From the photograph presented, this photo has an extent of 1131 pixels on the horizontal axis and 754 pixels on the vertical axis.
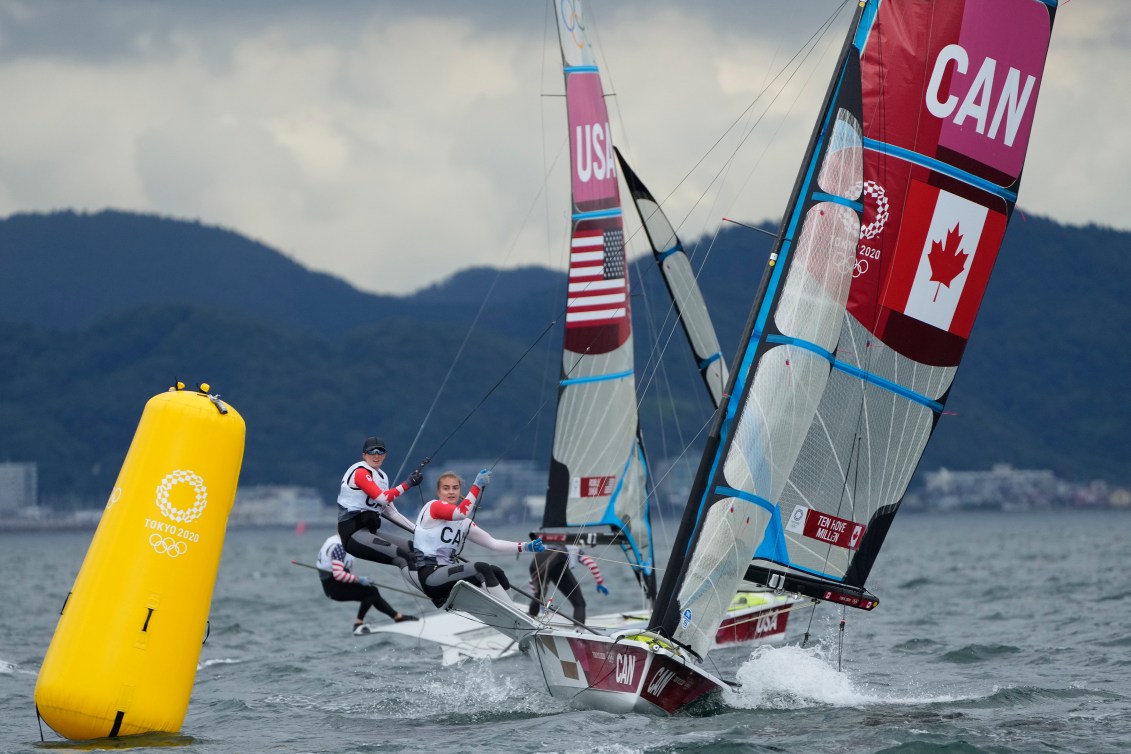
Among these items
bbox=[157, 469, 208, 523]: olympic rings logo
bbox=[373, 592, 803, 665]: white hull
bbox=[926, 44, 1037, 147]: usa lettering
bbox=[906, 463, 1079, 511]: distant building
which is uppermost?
bbox=[926, 44, 1037, 147]: usa lettering

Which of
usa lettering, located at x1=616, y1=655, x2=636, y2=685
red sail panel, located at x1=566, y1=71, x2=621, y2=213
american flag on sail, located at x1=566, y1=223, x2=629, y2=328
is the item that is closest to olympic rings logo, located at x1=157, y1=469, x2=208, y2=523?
usa lettering, located at x1=616, y1=655, x2=636, y2=685

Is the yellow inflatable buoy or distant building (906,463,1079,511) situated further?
distant building (906,463,1079,511)

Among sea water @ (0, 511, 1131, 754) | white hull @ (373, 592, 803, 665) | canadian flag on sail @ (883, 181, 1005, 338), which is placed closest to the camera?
sea water @ (0, 511, 1131, 754)

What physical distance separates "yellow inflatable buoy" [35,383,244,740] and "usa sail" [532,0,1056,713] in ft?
8.44

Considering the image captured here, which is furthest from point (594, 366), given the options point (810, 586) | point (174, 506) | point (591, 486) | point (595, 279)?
point (174, 506)

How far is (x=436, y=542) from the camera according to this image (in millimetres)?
10617

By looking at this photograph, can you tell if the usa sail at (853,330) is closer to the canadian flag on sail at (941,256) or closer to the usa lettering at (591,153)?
the canadian flag on sail at (941,256)

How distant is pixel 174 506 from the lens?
30.5ft

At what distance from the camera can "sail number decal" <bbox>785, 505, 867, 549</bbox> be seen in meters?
10.8

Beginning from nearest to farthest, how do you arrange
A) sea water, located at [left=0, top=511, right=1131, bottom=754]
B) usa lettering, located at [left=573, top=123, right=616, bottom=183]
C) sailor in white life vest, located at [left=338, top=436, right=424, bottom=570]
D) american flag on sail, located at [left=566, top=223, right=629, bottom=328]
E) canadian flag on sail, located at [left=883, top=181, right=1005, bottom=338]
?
sea water, located at [left=0, top=511, right=1131, bottom=754], canadian flag on sail, located at [left=883, top=181, right=1005, bottom=338], sailor in white life vest, located at [left=338, top=436, right=424, bottom=570], american flag on sail, located at [left=566, top=223, right=629, bottom=328], usa lettering, located at [left=573, top=123, right=616, bottom=183]

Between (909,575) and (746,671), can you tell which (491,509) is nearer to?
(909,575)

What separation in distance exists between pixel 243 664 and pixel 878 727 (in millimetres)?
7879

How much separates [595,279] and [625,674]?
6436 millimetres

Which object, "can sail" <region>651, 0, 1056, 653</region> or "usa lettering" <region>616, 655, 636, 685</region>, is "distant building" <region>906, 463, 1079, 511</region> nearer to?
"can sail" <region>651, 0, 1056, 653</region>
